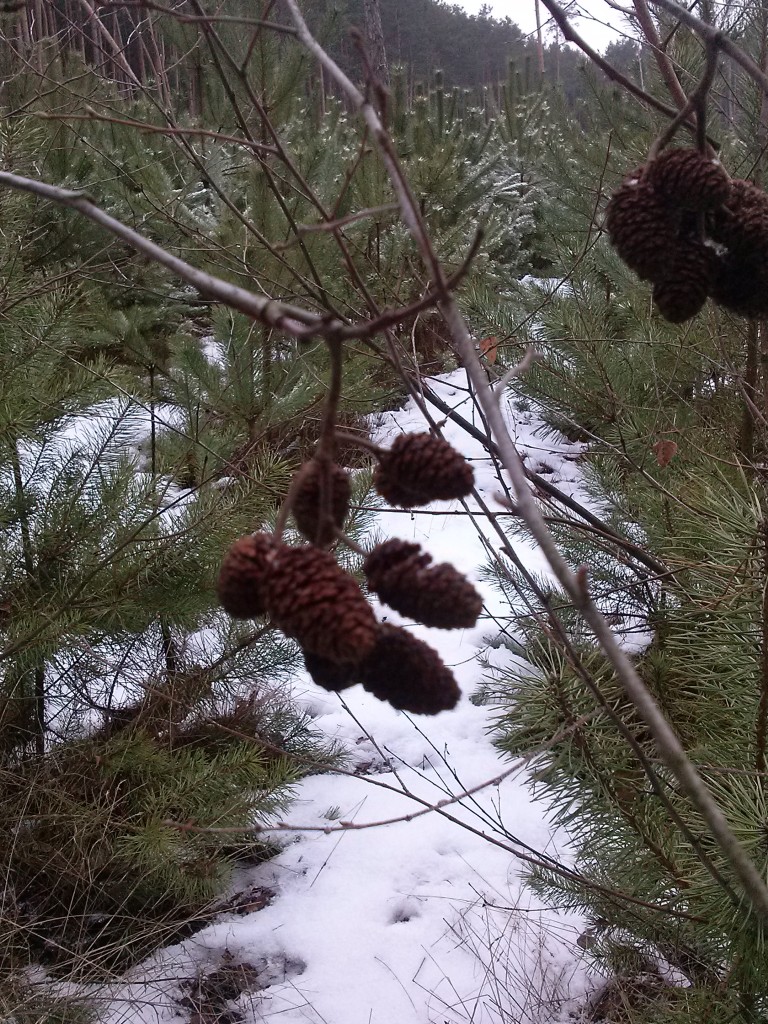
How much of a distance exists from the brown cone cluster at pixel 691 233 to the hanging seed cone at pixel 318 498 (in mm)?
252

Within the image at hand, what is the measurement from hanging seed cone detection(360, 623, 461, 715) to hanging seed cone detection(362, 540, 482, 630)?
0.8 inches

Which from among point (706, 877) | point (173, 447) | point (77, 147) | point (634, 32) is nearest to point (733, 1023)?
point (706, 877)

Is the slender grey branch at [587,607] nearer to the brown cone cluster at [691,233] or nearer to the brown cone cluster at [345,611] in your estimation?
the brown cone cluster at [345,611]

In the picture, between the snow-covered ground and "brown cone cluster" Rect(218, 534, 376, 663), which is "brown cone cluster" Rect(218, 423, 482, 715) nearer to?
"brown cone cluster" Rect(218, 534, 376, 663)

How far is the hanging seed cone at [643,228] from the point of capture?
0.52 meters

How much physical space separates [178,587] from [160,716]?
1.57ft

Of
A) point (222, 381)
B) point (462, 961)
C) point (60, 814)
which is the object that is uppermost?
point (222, 381)

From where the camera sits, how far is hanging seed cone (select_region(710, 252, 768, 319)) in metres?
0.53

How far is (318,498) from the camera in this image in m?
0.44

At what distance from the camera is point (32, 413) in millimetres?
1798

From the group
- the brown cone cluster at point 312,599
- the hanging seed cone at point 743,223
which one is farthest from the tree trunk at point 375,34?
the brown cone cluster at point 312,599

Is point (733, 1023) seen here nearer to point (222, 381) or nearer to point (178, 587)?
point (178, 587)

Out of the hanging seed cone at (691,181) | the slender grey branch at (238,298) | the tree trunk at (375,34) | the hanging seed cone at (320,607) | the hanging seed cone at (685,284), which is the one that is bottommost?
the hanging seed cone at (320,607)

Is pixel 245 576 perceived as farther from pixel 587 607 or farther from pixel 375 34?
pixel 375 34
